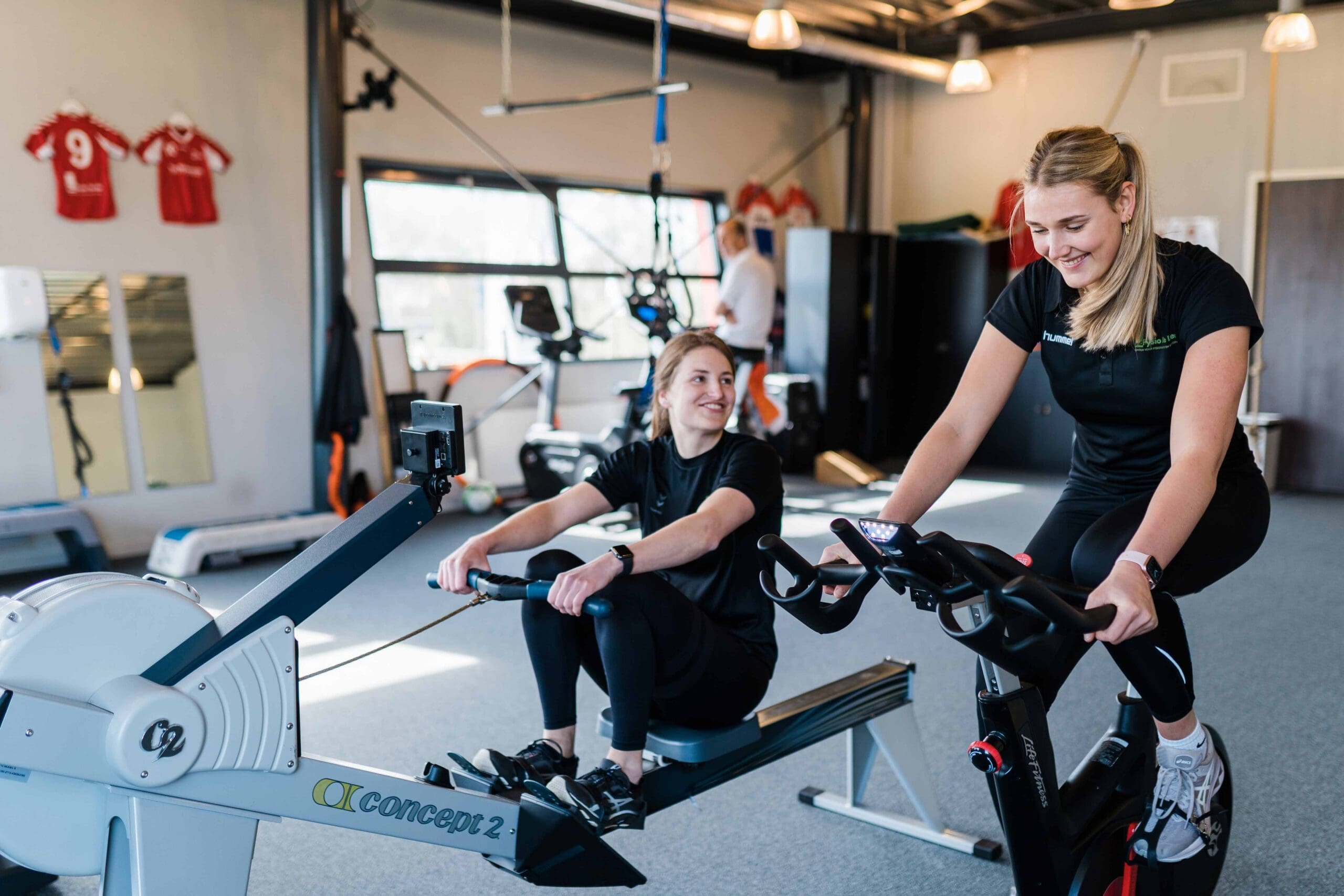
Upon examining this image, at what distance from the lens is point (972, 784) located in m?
2.75

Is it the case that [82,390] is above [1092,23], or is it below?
below

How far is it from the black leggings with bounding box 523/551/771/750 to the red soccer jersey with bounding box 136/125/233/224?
14.9ft

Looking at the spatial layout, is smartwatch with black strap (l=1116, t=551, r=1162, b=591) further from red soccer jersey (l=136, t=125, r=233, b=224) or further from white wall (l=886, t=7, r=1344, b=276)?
white wall (l=886, t=7, r=1344, b=276)

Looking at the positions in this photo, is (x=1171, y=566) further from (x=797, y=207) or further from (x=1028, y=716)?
(x=797, y=207)

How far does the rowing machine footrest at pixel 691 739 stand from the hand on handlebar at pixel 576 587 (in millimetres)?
277

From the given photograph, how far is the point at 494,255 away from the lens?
7.37 metres

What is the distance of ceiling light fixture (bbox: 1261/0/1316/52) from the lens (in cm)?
621

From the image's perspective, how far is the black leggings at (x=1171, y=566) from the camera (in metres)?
1.68

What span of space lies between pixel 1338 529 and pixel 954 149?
14.3 feet

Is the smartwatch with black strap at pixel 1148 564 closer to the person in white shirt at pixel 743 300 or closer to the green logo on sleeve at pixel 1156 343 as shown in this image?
the green logo on sleeve at pixel 1156 343

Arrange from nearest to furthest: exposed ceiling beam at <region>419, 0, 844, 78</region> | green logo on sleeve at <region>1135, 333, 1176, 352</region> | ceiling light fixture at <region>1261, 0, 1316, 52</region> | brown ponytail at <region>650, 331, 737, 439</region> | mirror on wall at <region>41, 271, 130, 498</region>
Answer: green logo on sleeve at <region>1135, 333, 1176, 352</region>, brown ponytail at <region>650, 331, 737, 439</region>, mirror on wall at <region>41, 271, 130, 498</region>, ceiling light fixture at <region>1261, 0, 1316, 52</region>, exposed ceiling beam at <region>419, 0, 844, 78</region>

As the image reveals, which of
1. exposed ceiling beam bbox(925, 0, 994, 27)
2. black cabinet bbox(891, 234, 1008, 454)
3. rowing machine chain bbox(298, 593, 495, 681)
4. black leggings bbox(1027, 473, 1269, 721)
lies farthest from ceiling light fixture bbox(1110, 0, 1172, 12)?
rowing machine chain bbox(298, 593, 495, 681)

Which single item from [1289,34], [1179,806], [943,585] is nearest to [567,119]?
[1289,34]

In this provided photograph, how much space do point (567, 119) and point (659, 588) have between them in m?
6.17
